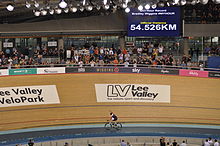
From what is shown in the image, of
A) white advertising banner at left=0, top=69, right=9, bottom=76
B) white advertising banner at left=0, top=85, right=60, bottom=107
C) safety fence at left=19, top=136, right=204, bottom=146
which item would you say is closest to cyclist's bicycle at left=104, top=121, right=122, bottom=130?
safety fence at left=19, top=136, right=204, bottom=146

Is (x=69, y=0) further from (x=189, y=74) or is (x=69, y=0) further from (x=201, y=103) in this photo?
(x=201, y=103)

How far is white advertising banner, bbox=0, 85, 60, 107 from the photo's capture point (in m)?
17.9

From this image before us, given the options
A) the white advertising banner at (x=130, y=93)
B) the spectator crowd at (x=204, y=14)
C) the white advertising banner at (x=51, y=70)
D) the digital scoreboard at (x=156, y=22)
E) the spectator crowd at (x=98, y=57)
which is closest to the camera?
the white advertising banner at (x=51, y=70)

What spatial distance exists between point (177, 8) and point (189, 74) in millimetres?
5420

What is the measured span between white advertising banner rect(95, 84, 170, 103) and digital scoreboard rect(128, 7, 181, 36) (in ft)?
14.7

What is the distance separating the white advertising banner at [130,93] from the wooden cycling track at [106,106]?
0.83 ft

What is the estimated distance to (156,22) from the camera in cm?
2138

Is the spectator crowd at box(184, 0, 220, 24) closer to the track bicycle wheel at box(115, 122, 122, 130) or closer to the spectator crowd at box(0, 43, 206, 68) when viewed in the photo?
the spectator crowd at box(0, 43, 206, 68)

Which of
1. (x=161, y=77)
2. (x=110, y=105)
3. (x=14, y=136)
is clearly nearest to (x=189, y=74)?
(x=161, y=77)

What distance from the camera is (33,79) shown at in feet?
60.0

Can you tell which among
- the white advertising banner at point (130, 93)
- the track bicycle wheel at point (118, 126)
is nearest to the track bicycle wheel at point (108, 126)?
the track bicycle wheel at point (118, 126)

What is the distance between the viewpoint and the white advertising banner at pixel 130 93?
18.9 metres

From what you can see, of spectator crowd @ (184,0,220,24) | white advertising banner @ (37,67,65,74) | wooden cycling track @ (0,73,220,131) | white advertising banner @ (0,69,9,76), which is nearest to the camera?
white advertising banner @ (0,69,9,76)

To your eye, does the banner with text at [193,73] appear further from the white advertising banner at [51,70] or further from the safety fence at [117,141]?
the white advertising banner at [51,70]
